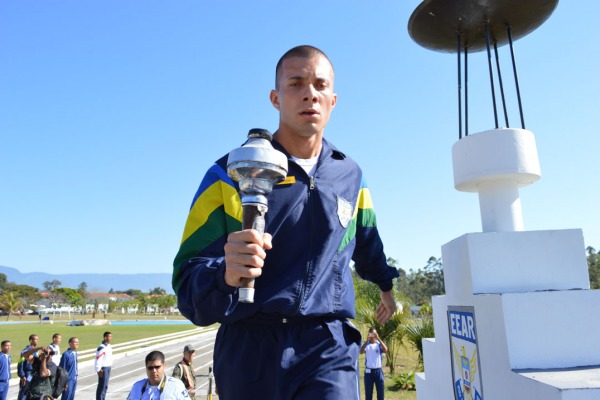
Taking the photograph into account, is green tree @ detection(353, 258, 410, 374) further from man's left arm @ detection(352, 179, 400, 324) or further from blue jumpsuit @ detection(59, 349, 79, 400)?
man's left arm @ detection(352, 179, 400, 324)

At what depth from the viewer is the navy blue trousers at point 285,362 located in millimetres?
1921

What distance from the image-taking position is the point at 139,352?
93.4 feet

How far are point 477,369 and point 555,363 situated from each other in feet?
2.26

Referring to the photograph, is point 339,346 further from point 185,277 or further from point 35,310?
point 35,310

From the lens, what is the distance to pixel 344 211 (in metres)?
2.29

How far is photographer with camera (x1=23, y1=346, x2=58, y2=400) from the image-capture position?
10641mm

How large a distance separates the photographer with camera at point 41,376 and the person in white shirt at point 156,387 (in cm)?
536

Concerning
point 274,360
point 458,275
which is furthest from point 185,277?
point 458,275

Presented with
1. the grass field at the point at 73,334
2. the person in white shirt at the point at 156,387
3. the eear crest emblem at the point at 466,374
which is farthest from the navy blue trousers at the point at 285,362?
the grass field at the point at 73,334

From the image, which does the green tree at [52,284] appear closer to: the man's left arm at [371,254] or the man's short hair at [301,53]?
the man's left arm at [371,254]

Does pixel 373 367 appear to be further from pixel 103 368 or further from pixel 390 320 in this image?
pixel 103 368

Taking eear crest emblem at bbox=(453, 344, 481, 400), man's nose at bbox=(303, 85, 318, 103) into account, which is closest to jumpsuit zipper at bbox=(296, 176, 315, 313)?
man's nose at bbox=(303, 85, 318, 103)

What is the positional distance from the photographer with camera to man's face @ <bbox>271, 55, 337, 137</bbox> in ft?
35.9

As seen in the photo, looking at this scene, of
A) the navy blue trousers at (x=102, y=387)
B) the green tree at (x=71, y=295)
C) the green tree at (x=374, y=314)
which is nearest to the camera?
the navy blue trousers at (x=102, y=387)
